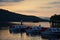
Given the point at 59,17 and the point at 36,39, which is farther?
the point at 59,17

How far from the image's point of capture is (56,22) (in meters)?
83.2

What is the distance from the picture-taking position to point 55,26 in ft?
275

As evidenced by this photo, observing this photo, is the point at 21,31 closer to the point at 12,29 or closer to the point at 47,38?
the point at 12,29

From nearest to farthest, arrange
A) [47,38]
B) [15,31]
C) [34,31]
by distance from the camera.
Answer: [47,38], [34,31], [15,31]

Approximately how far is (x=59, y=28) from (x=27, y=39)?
26.8ft

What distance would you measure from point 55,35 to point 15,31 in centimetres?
2726

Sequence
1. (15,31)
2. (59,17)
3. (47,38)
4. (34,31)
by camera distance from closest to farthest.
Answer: (47,38) → (59,17) → (34,31) → (15,31)

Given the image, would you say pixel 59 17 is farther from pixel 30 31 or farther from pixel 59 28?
pixel 30 31

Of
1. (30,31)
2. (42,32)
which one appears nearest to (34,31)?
(30,31)

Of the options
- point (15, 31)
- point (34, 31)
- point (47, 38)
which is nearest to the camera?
point (47, 38)

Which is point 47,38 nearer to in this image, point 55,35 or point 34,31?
point 55,35

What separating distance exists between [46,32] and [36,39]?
3.38 meters

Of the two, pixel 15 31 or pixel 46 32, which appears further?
pixel 15 31

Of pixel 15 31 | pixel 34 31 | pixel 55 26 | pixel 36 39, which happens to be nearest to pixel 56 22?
pixel 55 26
